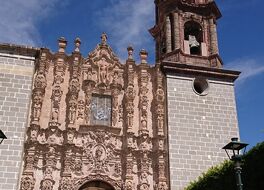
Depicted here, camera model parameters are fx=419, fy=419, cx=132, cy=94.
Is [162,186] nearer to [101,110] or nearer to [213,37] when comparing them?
[101,110]

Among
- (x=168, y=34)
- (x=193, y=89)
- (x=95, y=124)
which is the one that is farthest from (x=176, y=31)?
(x=95, y=124)

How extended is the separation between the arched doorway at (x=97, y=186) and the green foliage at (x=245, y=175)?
3050mm

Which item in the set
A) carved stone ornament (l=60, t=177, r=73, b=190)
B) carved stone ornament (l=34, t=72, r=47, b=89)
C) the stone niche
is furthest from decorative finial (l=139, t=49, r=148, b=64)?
carved stone ornament (l=60, t=177, r=73, b=190)

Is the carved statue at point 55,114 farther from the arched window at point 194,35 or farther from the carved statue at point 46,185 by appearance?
the arched window at point 194,35

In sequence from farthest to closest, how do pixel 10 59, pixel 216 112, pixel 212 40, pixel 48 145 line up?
pixel 212 40, pixel 216 112, pixel 10 59, pixel 48 145

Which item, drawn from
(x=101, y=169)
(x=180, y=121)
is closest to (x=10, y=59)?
(x=101, y=169)

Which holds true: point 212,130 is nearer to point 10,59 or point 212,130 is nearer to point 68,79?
point 68,79

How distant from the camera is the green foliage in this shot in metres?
10.7

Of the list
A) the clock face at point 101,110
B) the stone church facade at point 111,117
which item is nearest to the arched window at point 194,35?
the stone church facade at point 111,117

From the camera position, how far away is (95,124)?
14312 millimetres

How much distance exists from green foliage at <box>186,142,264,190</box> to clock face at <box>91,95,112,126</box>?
163 inches

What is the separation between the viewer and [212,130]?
1513 centimetres

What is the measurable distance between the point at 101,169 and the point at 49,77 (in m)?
3.77

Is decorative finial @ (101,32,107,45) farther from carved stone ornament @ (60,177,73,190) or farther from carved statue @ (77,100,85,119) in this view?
carved stone ornament @ (60,177,73,190)
